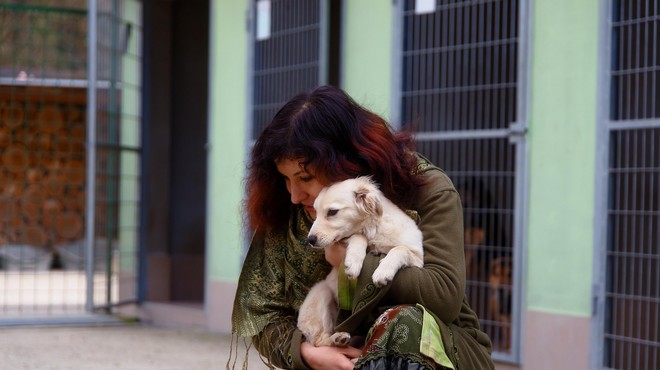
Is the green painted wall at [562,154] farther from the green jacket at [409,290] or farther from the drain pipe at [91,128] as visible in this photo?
the drain pipe at [91,128]

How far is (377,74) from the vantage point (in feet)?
22.6

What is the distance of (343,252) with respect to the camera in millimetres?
3156

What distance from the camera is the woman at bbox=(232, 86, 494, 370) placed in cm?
287

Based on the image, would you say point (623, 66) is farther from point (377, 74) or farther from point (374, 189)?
point (374, 189)

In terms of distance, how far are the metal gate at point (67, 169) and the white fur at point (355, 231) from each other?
18.8ft

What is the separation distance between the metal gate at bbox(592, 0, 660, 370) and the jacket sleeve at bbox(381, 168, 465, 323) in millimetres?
2426

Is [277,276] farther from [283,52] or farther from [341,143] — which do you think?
[283,52]

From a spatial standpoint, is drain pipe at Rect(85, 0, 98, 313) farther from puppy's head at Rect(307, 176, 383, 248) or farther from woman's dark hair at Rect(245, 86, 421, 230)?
puppy's head at Rect(307, 176, 383, 248)

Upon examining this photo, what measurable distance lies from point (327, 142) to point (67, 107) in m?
9.35

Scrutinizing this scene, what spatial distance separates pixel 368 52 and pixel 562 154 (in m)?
1.76

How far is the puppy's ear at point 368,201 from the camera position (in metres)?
3.06

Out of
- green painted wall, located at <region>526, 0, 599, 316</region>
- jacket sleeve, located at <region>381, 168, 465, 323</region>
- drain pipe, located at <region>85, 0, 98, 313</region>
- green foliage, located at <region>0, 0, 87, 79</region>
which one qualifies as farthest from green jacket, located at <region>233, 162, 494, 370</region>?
green foliage, located at <region>0, 0, 87, 79</region>

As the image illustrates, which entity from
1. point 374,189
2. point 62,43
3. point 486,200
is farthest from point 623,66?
point 62,43

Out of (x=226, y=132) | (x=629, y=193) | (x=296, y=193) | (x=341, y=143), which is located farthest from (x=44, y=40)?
(x=341, y=143)
